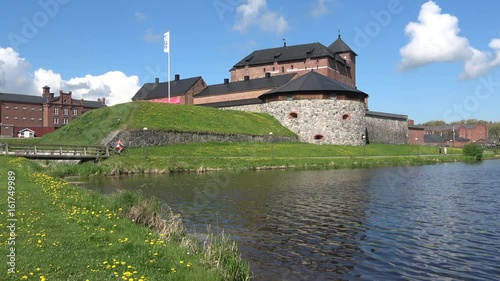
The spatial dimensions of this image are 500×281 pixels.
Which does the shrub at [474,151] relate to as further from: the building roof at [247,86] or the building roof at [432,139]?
the building roof at [432,139]

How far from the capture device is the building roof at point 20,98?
270 feet

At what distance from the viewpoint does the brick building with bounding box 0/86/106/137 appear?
81.1 m

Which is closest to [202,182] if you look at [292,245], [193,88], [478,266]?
[292,245]

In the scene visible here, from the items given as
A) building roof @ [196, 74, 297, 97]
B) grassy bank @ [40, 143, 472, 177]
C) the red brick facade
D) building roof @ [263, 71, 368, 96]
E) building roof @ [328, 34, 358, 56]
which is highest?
building roof @ [328, 34, 358, 56]

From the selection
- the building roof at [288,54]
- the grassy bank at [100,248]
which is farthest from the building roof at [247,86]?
the grassy bank at [100,248]

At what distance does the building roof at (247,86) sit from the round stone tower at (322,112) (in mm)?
8558

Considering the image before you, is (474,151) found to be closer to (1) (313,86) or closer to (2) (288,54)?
(1) (313,86)

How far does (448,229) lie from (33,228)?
445 inches

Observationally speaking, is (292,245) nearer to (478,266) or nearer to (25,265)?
(478,266)

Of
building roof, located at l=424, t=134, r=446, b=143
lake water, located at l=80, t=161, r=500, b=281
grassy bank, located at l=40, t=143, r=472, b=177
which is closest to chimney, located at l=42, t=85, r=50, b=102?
grassy bank, located at l=40, t=143, r=472, b=177

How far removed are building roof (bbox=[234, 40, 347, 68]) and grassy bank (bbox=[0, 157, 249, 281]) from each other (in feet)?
210

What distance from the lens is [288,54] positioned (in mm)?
74688

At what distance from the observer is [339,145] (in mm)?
52094

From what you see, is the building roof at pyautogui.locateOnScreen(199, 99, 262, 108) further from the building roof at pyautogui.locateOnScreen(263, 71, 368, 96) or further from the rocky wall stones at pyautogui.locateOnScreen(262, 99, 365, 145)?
the rocky wall stones at pyautogui.locateOnScreen(262, 99, 365, 145)
